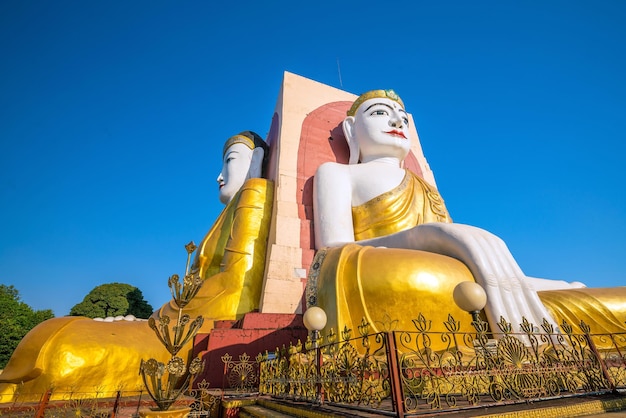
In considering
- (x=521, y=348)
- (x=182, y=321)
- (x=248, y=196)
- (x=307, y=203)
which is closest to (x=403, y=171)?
(x=307, y=203)

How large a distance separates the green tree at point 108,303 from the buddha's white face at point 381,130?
13.3 m

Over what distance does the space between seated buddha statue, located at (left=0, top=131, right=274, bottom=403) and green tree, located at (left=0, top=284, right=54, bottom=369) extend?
13209 mm

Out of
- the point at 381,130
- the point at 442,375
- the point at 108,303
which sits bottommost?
the point at 442,375

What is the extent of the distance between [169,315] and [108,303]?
36.2 feet

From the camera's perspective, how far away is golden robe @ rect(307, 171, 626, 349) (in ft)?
12.7

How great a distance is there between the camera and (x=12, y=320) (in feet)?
50.8

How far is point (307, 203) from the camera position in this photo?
24.6ft

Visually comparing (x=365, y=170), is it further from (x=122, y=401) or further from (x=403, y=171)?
(x=122, y=401)

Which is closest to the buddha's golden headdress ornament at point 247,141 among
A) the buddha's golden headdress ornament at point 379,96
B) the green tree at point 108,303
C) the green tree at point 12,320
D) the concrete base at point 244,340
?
the buddha's golden headdress ornament at point 379,96

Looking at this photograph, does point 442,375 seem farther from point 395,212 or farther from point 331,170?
point 331,170

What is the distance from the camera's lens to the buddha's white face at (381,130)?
24.3ft

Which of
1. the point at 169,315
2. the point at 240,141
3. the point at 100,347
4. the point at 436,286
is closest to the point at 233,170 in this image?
the point at 240,141

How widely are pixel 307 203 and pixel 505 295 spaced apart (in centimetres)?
444

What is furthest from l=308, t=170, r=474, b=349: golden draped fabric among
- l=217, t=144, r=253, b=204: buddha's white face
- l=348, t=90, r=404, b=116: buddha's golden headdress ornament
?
l=217, t=144, r=253, b=204: buddha's white face
